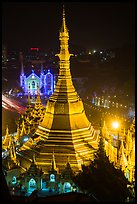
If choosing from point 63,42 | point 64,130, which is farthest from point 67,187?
point 63,42

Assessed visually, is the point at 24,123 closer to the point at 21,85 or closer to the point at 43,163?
the point at 43,163

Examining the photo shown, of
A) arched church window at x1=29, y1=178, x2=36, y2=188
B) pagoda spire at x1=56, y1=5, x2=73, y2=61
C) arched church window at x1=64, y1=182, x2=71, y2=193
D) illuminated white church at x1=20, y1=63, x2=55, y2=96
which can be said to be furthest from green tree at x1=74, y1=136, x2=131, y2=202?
illuminated white church at x1=20, y1=63, x2=55, y2=96

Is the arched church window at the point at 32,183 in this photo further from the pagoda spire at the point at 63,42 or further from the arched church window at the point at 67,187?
the pagoda spire at the point at 63,42

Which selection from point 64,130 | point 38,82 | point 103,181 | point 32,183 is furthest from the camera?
point 38,82

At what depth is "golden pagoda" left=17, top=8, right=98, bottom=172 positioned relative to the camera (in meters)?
11.3

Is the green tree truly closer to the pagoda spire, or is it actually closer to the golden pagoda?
the golden pagoda

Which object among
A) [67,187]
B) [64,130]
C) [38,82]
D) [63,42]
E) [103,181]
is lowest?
[67,187]

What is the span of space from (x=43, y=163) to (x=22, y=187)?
1.06m

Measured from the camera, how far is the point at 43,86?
144ft

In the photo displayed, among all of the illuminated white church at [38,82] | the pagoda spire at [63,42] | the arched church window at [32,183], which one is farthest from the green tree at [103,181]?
the illuminated white church at [38,82]

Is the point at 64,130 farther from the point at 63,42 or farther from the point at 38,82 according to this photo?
the point at 38,82

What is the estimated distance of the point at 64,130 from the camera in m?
12.0

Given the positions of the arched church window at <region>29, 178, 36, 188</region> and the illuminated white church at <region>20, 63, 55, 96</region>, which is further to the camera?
the illuminated white church at <region>20, 63, 55, 96</region>

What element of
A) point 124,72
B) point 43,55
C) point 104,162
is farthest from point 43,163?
point 43,55
